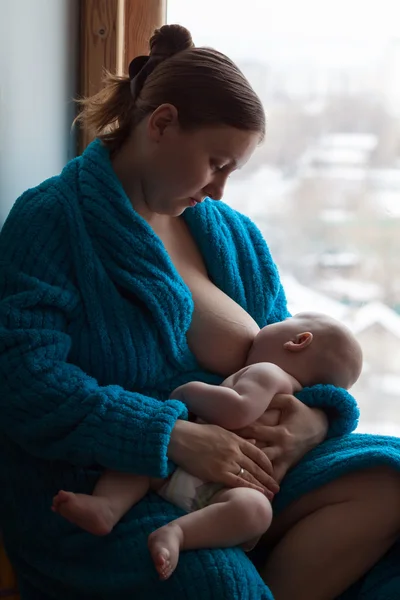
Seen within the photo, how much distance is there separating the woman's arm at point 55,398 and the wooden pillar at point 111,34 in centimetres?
73

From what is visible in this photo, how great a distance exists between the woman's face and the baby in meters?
0.33

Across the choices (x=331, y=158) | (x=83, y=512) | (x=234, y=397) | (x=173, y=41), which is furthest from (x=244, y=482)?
(x=331, y=158)

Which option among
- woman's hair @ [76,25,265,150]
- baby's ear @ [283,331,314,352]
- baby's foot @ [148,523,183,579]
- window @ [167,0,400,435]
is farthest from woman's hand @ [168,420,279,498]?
window @ [167,0,400,435]

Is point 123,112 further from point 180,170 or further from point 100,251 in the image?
point 100,251

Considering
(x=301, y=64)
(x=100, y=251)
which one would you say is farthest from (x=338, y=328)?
(x=301, y=64)

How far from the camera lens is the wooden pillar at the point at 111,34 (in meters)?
1.87

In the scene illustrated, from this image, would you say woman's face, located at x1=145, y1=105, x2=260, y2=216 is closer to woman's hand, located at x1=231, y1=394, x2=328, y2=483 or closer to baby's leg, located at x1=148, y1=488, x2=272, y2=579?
woman's hand, located at x1=231, y1=394, x2=328, y2=483

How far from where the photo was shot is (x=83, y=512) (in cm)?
118

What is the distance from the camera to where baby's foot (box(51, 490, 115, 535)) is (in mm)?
1176

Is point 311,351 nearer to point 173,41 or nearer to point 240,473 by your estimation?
point 240,473

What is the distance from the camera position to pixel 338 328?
1.52 metres

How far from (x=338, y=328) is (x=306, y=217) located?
638 mm

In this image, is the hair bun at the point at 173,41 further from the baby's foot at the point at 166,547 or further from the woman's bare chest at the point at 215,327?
the baby's foot at the point at 166,547

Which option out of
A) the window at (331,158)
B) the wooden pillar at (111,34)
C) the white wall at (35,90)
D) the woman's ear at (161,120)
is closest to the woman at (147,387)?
the woman's ear at (161,120)
